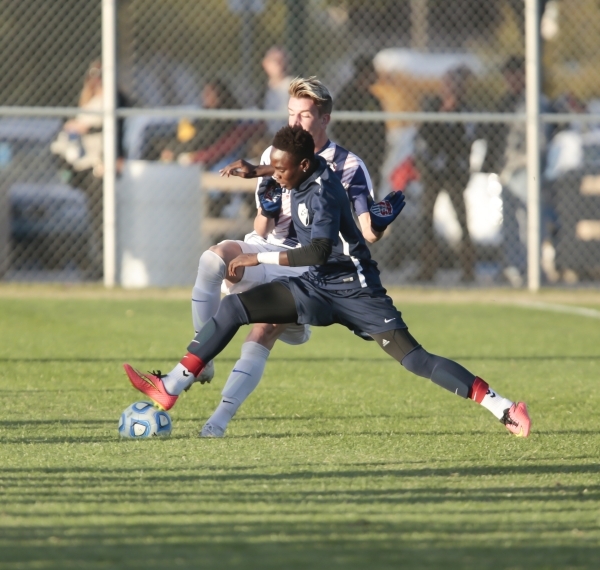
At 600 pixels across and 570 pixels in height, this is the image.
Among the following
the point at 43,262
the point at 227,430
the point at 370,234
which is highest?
the point at 43,262

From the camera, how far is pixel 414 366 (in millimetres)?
5691

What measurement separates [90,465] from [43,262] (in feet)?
30.4

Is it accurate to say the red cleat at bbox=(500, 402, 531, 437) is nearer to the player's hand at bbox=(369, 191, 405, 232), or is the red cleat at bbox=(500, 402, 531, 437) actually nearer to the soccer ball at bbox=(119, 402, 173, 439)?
the player's hand at bbox=(369, 191, 405, 232)

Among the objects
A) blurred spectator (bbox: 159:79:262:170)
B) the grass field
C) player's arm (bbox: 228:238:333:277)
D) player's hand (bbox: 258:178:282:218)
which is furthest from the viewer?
blurred spectator (bbox: 159:79:262:170)

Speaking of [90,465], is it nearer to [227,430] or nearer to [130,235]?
[227,430]

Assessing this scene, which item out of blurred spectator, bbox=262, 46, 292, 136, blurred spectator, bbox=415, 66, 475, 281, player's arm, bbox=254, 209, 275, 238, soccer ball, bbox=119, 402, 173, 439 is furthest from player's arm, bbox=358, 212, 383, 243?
blurred spectator, bbox=415, 66, 475, 281

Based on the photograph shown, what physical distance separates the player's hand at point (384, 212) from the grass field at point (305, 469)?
0.99 m

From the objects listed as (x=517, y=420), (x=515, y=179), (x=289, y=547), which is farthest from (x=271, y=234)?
(x=515, y=179)

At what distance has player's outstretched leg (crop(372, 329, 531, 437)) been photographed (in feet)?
18.4

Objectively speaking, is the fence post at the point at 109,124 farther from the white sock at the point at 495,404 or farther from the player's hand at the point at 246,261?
the white sock at the point at 495,404

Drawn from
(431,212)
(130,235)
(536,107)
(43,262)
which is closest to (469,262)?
(431,212)

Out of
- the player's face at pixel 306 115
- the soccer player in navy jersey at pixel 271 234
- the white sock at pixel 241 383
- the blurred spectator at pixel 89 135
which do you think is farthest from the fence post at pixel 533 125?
the white sock at pixel 241 383

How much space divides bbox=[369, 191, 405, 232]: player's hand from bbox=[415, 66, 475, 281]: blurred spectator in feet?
25.2

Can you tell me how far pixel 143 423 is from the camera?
5.63 m
